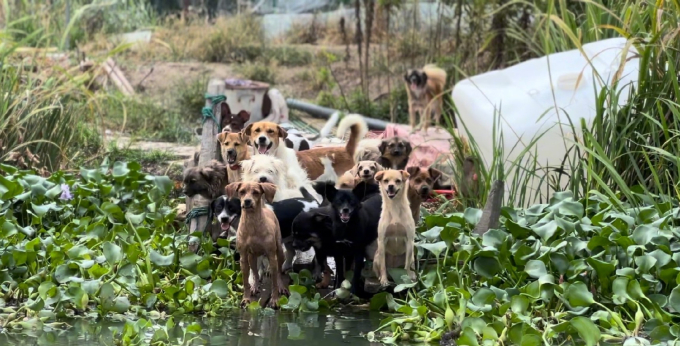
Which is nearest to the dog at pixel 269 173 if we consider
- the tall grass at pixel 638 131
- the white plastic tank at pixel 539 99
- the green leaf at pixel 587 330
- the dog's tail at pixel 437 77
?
the tall grass at pixel 638 131

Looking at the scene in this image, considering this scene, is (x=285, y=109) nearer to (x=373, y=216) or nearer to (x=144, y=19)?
(x=373, y=216)

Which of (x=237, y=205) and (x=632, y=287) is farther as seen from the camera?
(x=237, y=205)

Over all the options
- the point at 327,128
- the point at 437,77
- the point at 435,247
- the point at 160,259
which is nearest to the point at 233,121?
the point at 327,128

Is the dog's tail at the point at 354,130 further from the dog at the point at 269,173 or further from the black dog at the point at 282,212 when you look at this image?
the black dog at the point at 282,212

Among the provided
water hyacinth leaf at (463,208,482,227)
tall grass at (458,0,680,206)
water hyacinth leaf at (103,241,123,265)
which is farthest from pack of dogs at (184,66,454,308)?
tall grass at (458,0,680,206)

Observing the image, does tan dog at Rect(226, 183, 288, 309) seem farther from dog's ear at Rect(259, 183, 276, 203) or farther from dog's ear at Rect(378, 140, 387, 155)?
dog's ear at Rect(378, 140, 387, 155)

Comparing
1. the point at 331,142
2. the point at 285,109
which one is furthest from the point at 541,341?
the point at 285,109

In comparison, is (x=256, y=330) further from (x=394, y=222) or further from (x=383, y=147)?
(x=383, y=147)

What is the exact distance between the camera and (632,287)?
210 inches

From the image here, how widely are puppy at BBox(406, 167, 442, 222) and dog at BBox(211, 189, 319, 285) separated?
0.62m

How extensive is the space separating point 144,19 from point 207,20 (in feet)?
3.65

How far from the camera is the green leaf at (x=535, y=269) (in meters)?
5.58

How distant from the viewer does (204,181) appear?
264 inches

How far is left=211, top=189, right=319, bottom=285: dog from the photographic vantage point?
6.18 metres
